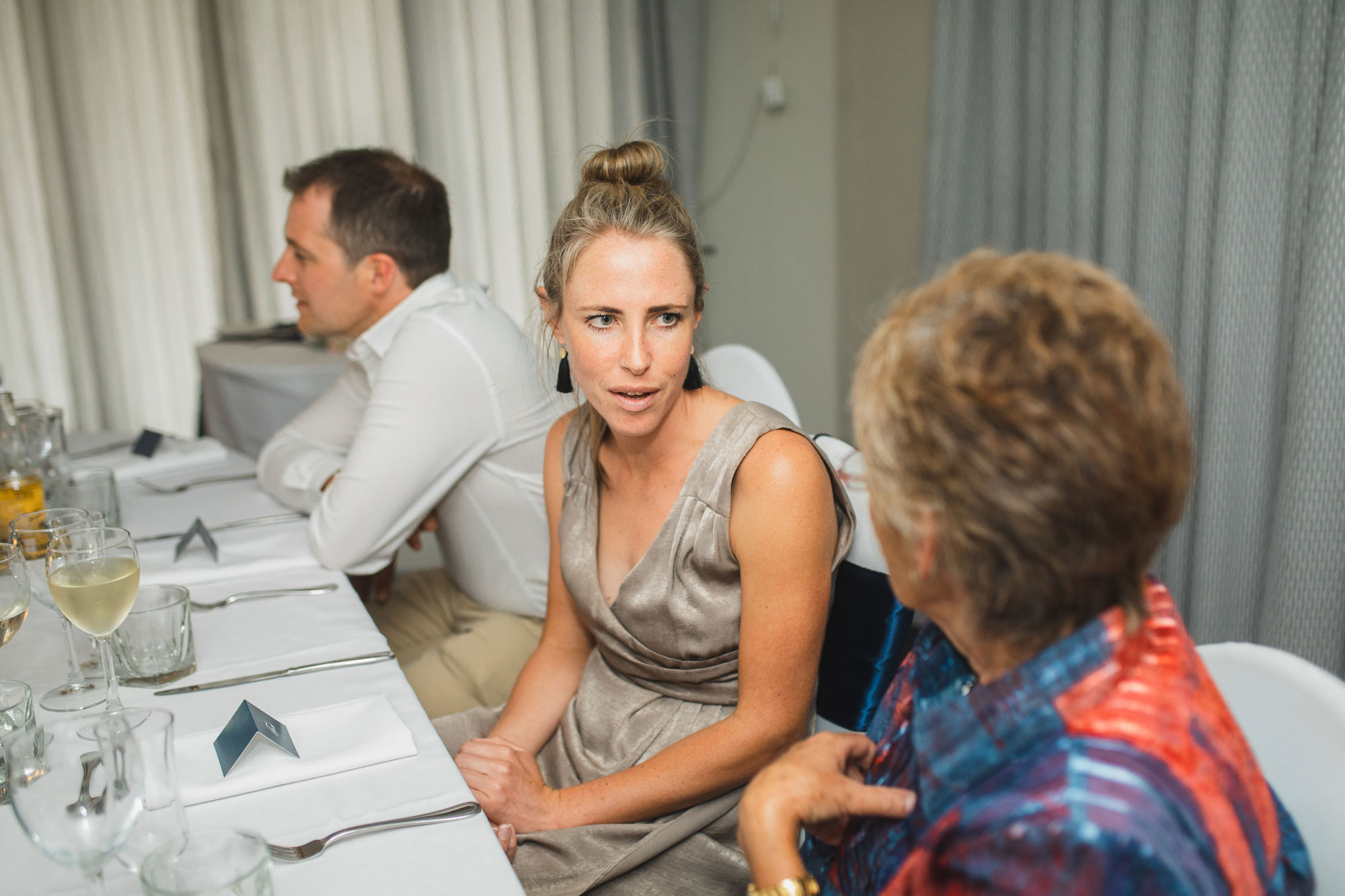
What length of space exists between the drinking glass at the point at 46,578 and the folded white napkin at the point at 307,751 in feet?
0.58

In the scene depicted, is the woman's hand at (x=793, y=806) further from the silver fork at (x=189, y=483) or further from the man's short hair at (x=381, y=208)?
the silver fork at (x=189, y=483)

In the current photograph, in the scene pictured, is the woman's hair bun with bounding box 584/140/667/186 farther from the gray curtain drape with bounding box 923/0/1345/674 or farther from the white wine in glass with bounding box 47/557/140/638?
the gray curtain drape with bounding box 923/0/1345/674

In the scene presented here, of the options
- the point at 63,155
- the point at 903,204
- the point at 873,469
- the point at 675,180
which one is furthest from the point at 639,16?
the point at 873,469

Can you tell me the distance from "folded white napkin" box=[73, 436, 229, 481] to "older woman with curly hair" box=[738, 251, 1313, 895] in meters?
1.83

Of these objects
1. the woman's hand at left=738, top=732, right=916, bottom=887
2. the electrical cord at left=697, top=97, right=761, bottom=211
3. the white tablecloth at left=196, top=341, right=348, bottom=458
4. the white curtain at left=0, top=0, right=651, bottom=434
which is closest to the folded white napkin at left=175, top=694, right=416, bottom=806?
the woman's hand at left=738, top=732, right=916, bottom=887

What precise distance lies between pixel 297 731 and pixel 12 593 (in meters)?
0.31

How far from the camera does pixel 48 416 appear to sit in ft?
5.43

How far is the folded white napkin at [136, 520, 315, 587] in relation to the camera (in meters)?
1.42

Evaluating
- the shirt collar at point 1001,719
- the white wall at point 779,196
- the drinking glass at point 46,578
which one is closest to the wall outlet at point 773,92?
the white wall at point 779,196

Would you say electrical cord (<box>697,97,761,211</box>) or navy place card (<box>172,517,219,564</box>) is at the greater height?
electrical cord (<box>697,97,761,211</box>)

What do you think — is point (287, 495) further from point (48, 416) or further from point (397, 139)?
point (397, 139)

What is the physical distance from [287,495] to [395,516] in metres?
0.28

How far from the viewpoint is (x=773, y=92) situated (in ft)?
12.0

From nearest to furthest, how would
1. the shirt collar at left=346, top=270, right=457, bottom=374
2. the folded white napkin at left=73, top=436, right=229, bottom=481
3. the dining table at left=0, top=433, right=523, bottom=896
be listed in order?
the dining table at left=0, top=433, right=523, bottom=896
the shirt collar at left=346, top=270, right=457, bottom=374
the folded white napkin at left=73, top=436, right=229, bottom=481
